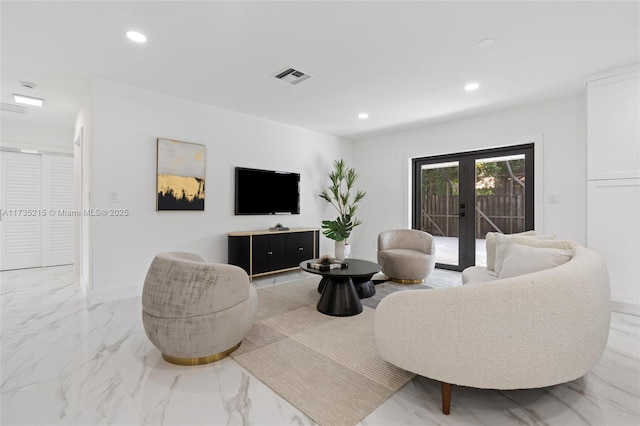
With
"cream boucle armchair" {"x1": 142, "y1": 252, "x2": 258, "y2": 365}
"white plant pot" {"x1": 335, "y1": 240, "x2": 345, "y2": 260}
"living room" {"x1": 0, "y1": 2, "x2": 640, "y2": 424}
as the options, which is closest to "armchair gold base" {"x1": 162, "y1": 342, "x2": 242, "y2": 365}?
"cream boucle armchair" {"x1": 142, "y1": 252, "x2": 258, "y2": 365}

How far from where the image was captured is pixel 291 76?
131 inches

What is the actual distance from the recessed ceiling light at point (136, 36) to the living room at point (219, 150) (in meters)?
0.17

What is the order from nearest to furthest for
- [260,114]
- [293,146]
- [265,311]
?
1. [265,311]
2. [260,114]
3. [293,146]

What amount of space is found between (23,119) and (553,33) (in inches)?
294

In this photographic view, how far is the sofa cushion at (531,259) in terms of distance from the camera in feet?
6.80

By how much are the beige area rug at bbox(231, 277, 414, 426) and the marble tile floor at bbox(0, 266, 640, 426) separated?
7 centimetres

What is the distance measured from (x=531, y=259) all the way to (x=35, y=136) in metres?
7.56

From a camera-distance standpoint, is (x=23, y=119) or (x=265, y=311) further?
(x=23, y=119)

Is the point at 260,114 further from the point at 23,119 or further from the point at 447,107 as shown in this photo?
the point at 23,119

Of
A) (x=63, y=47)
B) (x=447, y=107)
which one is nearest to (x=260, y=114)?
(x=63, y=47)

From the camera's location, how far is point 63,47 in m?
2.75

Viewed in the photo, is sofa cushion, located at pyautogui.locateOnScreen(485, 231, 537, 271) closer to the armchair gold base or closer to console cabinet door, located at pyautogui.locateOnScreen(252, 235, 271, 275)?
the armchair gold base

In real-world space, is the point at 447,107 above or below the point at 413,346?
above

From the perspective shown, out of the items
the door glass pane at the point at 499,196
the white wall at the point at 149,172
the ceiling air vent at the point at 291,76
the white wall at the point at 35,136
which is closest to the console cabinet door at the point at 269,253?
the white wall at the point at 149,172
